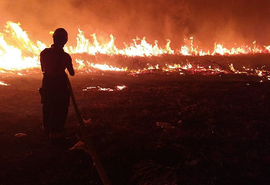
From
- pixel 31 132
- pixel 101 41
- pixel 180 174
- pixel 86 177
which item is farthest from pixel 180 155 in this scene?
pixel 101 41

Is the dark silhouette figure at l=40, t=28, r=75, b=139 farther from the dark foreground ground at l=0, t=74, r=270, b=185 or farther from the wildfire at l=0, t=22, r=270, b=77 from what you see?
the wildfire at l=0, t=22, r=270, b=77

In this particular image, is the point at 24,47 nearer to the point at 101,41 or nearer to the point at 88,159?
the point at 101,41

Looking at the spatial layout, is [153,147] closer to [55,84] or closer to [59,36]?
[55,84]

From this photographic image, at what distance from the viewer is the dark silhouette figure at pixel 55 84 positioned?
5.39 m

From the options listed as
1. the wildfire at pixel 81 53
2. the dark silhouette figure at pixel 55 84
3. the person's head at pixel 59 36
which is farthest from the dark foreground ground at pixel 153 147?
the wildfire at pixel 81 53

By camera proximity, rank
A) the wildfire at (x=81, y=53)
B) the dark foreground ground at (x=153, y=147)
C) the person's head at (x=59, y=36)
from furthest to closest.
Answer: the wildfire at (x=81, y=53) < the person's head at (x=59, y=36) < the dark foreground ground at (x=153, y=147)

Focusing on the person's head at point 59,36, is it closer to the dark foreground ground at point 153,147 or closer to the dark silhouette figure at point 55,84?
the dark silhouette figure at point 55,84

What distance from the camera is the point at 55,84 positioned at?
5.41 metres

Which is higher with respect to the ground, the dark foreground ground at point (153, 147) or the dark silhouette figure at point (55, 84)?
the dark silhouette figure at point (55, 84)

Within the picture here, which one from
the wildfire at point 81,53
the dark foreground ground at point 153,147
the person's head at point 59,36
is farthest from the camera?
the wildfire at point 81,53

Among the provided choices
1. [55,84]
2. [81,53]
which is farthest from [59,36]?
[81,53]

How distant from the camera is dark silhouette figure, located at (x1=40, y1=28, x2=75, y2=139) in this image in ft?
17.7

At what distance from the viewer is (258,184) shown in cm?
374

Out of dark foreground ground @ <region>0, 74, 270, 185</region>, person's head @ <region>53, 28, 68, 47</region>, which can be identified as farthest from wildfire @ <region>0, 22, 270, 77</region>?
person's head @ <region>53, 28, 68, 47</region>
